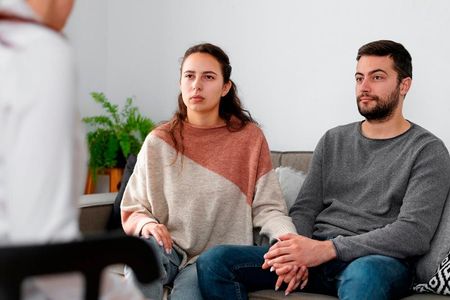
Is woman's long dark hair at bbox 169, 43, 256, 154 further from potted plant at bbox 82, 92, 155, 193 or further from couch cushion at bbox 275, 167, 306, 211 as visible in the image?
potted plant at bbox 82, 92, 155, 193

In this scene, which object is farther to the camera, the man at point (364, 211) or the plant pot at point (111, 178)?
the plant pot at point (111, 178)

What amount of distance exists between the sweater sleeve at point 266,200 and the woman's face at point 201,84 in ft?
0.78

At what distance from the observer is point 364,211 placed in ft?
8.00

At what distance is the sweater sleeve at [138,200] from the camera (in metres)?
2.48

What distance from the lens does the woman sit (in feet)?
8.23

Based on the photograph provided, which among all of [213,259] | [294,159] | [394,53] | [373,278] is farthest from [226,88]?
[373,278]

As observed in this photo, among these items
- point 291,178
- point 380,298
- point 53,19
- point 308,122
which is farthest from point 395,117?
point 53,19

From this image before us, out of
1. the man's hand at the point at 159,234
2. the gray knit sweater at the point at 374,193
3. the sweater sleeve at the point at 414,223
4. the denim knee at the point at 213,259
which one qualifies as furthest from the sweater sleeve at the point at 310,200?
the man's hand at the point at 159,234

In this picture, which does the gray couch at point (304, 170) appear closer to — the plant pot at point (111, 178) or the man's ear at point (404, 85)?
the man's ear at point (404, 85)

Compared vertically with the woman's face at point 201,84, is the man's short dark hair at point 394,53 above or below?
above

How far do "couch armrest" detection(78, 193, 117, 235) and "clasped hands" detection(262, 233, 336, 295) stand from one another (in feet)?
3.42

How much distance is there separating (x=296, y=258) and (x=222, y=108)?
2.40 feet

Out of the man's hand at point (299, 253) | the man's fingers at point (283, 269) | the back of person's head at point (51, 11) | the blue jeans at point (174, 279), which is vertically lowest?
the blue jeans at point (174, 279)

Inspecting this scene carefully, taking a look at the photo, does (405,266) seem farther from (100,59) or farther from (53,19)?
(100,59)
